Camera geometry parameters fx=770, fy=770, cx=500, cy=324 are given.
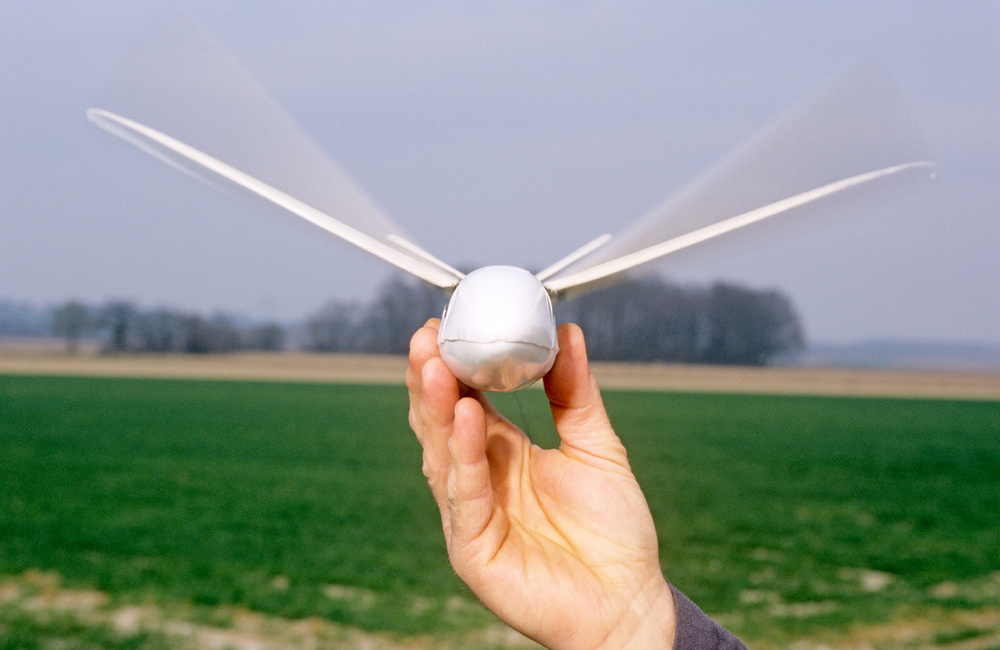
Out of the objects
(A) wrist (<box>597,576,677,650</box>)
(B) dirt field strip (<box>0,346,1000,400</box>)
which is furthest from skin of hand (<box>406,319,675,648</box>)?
(B) dirt field strip (<box>0,346,1000,400</box>)

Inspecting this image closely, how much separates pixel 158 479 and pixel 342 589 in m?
13.5

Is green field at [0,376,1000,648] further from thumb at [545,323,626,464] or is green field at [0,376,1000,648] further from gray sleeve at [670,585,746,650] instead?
gray sleeve at [670,585,746,650]

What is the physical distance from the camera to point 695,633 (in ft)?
10.7

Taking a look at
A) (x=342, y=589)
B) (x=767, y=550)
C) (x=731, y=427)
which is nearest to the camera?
(x=342, y=589)

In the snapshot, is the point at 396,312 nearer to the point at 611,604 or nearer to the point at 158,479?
the point at 158,479

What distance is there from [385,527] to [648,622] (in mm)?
15006

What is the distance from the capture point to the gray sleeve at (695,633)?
3.24 meters

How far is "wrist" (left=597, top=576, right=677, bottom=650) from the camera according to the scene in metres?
3.17

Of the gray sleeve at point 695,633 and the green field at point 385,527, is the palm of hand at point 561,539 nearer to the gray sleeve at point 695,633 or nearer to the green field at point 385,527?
the gray sleeve at point 695,633

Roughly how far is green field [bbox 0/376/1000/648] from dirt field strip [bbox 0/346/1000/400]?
1912 inches

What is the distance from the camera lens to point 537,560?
3.16 m

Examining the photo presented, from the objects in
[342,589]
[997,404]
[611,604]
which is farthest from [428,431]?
[997,404]

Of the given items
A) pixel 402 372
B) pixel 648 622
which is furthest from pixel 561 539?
pixel 402 372

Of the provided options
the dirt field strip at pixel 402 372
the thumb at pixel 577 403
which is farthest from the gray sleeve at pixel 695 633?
the dirt field strip at pixel 402 372
